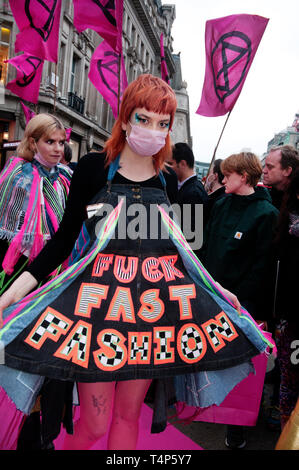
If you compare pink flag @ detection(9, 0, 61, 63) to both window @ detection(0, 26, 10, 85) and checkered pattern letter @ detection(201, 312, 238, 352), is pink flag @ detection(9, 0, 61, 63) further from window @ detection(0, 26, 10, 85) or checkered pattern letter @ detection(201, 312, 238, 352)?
window @ detection(0, 26, 10, 85)

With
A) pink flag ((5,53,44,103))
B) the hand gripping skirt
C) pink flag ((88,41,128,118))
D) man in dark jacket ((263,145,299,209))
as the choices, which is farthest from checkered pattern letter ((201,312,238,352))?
pink flag ((5,53,44,103))

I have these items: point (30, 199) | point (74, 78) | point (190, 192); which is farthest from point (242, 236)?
point (74, 78)

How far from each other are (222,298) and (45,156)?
2.02 m

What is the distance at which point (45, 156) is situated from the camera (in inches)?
124

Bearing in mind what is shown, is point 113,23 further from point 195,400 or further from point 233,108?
point 195,400

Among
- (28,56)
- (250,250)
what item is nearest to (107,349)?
(250,250)

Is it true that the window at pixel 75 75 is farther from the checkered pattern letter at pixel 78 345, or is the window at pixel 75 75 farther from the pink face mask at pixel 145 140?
the checkered pattern letter at pixel 78 345

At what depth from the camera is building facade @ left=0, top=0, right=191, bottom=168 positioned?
15891 mm

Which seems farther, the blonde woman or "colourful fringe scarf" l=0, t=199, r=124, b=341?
the blonde woman

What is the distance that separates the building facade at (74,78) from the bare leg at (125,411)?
18.9ft

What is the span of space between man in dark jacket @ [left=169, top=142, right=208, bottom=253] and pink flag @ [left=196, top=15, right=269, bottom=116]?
571mm

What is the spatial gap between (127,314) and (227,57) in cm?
402

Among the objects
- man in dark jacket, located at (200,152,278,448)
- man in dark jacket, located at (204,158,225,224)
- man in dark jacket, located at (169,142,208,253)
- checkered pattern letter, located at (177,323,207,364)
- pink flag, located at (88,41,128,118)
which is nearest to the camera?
Result: checkered pattern letter, located at (177,323,207,364)

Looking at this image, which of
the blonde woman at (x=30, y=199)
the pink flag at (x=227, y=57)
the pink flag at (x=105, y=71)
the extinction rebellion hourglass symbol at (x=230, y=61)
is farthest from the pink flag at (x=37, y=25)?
the blonde woman at (x=30, y=199)
